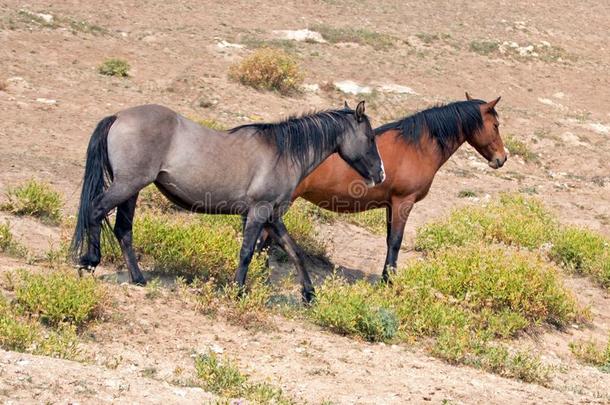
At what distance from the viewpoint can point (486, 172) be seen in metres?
16.9

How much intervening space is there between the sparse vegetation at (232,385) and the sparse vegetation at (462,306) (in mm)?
1658

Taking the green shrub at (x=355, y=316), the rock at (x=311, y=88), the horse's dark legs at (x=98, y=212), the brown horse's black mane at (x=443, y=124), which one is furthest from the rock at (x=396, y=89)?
the horse's dark legs at (x=98, y=212)

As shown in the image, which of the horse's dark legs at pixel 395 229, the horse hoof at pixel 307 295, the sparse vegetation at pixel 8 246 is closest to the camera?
the horse hoof at pixel 307 295

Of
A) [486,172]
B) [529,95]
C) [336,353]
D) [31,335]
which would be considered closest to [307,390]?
[336,353]

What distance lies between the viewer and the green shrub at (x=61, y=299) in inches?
257

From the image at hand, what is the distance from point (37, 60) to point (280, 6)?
12.6 metres

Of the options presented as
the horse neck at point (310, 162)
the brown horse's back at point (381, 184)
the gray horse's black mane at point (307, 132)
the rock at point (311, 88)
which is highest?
the gray horse's black mane at point (307, 132)

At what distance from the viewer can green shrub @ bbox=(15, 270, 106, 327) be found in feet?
21.4

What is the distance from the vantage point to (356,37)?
26328 mm

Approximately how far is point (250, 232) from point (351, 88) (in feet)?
45.3

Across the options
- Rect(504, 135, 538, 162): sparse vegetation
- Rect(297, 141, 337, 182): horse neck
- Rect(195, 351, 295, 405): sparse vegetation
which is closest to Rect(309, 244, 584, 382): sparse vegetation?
Rect(297, 141, 337, 182): horse neck

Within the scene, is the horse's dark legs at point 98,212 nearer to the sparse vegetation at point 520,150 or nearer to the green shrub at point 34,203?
the green shrub at point 34,203

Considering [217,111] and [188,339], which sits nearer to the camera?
[188,339]

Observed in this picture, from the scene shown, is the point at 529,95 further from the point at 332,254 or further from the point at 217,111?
the point at 332,254
